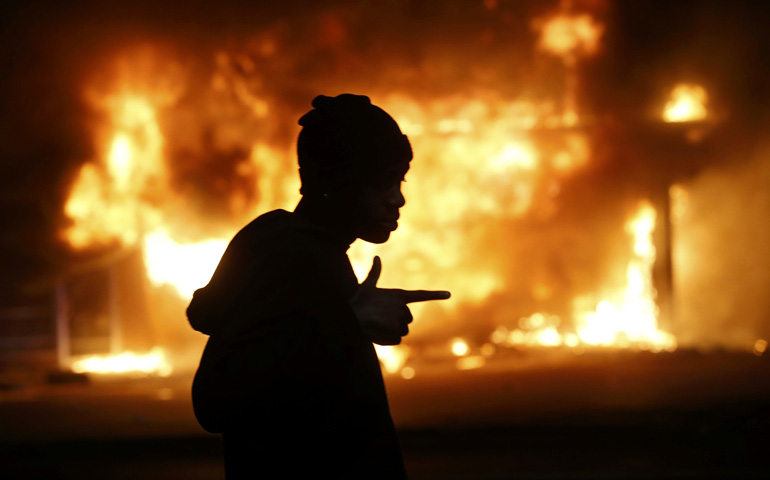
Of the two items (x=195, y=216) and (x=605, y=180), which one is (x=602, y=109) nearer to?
(x=605, y=180)

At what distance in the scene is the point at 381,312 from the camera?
1393 millimetres

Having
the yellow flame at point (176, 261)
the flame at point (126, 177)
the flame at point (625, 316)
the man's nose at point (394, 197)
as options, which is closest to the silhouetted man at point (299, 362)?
the man's nose at point (394, 197)

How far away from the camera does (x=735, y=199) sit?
1593 cm

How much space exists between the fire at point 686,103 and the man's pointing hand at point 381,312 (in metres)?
15.2

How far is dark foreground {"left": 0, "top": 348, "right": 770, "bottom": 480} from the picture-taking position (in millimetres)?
6160

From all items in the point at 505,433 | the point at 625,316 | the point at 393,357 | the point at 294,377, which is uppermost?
the point at 625,316

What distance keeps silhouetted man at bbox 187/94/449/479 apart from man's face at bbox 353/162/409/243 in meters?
0.10

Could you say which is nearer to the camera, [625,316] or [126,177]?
[126,177]

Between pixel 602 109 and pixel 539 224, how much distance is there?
2327mm

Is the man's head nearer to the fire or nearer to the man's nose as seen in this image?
the man's nose

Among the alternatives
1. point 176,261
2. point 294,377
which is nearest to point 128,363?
point 176,261

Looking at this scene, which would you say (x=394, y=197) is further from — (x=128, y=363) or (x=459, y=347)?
(x=128, y=363)

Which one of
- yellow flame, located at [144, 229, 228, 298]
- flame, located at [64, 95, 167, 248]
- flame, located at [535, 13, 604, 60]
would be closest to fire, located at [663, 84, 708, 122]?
flame, located at [535, 13, 604, 60]

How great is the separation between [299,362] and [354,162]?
36 cm
